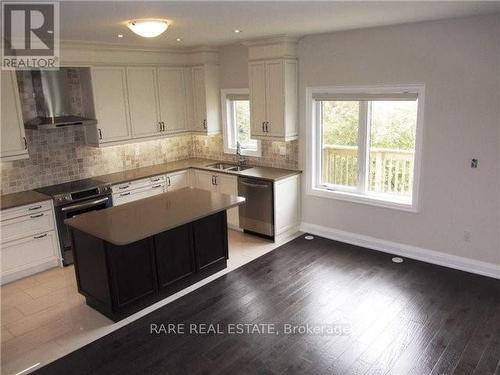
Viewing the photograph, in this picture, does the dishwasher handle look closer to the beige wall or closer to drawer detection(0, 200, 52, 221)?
the beige wall

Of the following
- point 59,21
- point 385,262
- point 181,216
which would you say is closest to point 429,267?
point 385,262

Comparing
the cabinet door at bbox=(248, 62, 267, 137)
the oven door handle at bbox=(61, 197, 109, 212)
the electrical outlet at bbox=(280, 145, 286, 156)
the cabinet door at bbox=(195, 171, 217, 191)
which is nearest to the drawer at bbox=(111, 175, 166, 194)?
the oven door handle at bbox=(61, 197, 109, 212)

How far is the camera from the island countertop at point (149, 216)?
137 inches

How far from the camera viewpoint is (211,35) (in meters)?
4.87

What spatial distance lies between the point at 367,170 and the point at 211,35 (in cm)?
261

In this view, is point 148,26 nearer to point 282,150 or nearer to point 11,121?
point 11,121

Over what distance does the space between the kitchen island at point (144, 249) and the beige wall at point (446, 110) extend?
86.8 inches

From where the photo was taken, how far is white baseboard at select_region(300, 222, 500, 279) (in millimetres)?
4438

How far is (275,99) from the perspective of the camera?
17.7 ft

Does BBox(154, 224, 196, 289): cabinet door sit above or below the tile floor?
above

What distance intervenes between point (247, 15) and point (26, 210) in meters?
3.30

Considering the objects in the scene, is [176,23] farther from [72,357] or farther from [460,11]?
[72,357]

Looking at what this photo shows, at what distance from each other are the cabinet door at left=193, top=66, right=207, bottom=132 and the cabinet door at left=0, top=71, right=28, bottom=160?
2599mm
